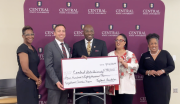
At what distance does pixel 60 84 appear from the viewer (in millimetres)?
2248

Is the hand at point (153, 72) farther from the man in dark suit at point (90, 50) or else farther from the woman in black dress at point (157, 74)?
the man in dark suit at point (90, 50)

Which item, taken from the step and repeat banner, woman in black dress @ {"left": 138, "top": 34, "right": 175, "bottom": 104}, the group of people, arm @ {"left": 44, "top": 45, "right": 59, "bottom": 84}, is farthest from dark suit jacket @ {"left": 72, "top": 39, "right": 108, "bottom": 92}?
woman in black dress @ {"left": 138, "top": 34, "right": 175, "bottom": 104}

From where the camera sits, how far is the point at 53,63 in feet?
7.86

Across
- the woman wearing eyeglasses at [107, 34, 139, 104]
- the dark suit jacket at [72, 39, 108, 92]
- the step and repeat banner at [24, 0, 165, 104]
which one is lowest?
the woman wearing eyeglasses at [107, 34, 139, 104]

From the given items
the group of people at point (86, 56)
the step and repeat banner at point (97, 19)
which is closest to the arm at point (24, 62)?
the group of people at point (86, 56)

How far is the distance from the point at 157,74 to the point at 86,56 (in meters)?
1.32

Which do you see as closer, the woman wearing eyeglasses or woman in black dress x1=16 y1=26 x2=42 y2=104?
woman in black dress x1=16 y1=26 x2=42 y2=104

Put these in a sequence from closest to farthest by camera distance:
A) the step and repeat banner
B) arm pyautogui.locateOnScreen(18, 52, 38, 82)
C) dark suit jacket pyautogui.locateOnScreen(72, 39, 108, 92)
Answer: arm pyautogui.locateOnScreen(18, 52, 38, 82)
dark suit jacket pyautogui.locateOnScreen(72, 39, 108, 92)
the step and repeat banner

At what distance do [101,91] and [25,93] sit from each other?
121cm

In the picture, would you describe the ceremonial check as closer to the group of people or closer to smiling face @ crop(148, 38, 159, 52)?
the group of people

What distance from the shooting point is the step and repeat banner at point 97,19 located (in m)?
3.12

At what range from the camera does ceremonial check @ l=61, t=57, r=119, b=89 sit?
221cm

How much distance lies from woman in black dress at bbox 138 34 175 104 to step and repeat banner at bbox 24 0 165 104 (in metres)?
0.52

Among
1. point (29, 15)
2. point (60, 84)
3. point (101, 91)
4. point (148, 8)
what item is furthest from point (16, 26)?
point (148, 8)
